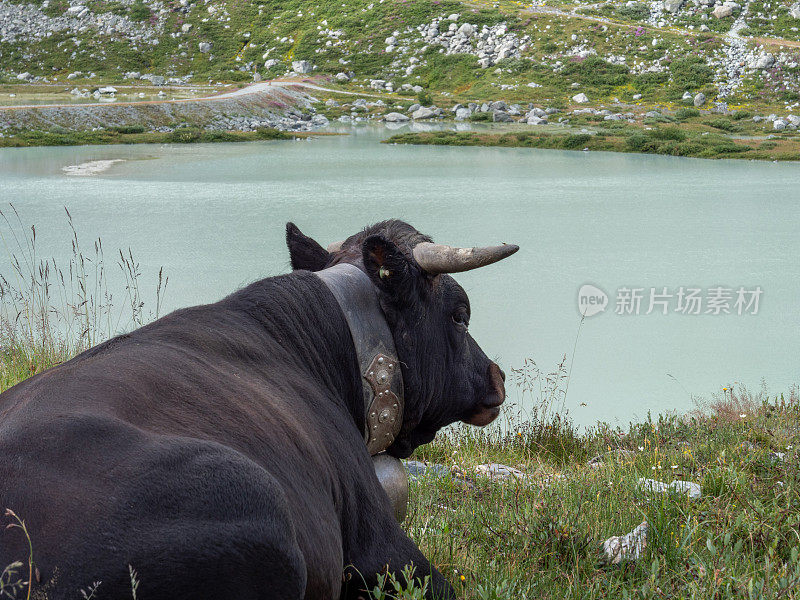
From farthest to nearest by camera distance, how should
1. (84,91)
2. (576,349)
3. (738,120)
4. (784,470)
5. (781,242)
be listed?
(84,91) → (738,120) → (781,242) → (576,349) → (784,470)

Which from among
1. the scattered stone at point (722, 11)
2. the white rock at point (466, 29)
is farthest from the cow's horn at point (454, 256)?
the scattered stone at point (722, 11)

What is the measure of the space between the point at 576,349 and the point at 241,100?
4037 centimetres

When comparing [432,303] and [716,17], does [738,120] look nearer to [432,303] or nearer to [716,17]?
[716,17]

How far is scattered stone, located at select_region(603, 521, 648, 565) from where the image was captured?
3.63m

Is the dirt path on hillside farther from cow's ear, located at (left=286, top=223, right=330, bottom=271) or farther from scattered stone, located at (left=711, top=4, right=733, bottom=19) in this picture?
cow's ear, located at (left=286, top=223, right=330, bottom=271)

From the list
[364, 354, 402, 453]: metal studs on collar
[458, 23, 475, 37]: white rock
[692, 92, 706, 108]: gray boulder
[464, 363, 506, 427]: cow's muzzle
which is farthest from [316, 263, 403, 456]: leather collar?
[458, 23, 475, 37]: white rock

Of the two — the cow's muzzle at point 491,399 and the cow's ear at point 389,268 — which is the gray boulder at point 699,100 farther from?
the cow's ear at point 389,268

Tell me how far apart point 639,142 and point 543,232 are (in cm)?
1909

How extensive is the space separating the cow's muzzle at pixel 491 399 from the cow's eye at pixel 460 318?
290mm

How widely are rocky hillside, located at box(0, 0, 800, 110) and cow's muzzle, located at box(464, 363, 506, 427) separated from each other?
5230cm

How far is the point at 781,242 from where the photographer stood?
16906 mm

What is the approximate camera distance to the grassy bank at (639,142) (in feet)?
105

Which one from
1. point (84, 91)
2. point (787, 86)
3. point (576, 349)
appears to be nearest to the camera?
point (576, 349)

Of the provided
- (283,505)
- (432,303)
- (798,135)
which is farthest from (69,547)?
(798,135)
